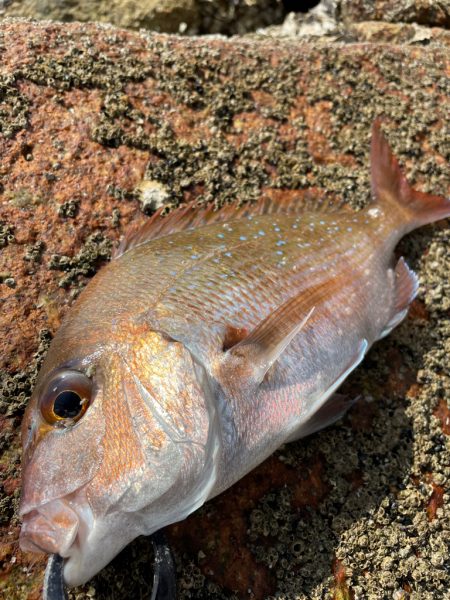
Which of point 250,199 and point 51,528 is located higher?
point 250,199

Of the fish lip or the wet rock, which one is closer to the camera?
the fish lip

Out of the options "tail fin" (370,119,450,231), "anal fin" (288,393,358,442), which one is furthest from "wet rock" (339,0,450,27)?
"anal fin" (288,393,358,442)

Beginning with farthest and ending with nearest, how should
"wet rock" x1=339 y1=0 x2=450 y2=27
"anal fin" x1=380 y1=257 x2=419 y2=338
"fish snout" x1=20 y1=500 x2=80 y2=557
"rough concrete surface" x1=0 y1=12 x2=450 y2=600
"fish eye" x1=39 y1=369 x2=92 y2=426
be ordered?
"wet rock" x1=339 y1=0 x2=450 y2=27 < "anal fin" x1=380 y1=257 x2=419 y2=338 < "rough concrete surface" x1=0 y1=12 x2=450 y2=600 < "fish eye" x1=39 y1=369 x2=92 y2=426 < "fish snout" x1=20 y1=500 x2=80 y2=557

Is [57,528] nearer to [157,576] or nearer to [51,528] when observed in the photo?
[51,528]

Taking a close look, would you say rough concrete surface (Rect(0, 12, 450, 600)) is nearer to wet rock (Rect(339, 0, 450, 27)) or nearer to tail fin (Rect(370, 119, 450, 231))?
tail fin (Rect(370, 119, 450, 231))

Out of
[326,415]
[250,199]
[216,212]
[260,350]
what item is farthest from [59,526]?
[250,199]
